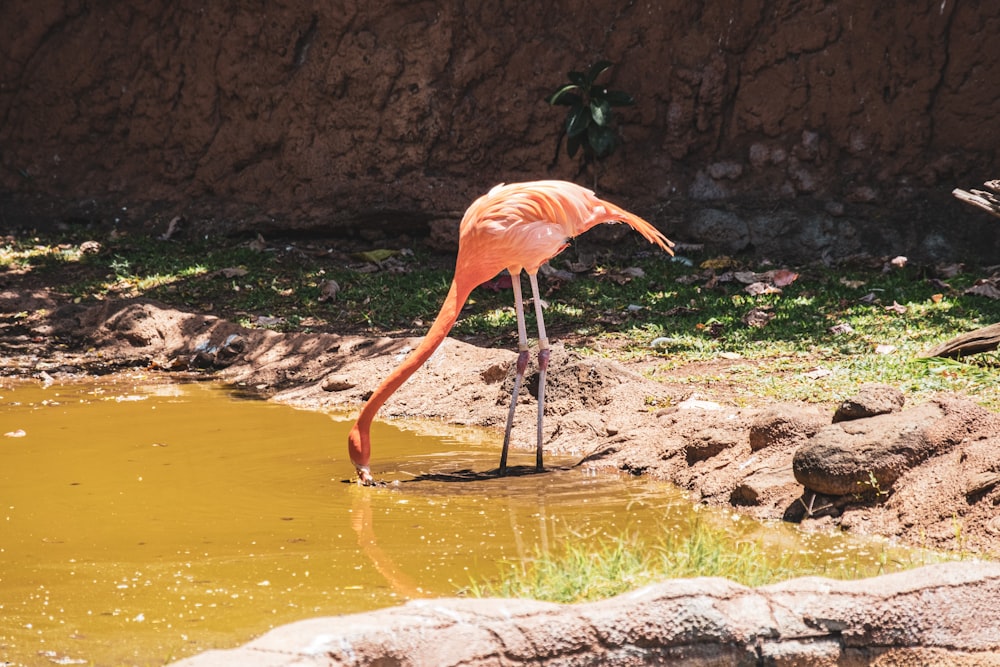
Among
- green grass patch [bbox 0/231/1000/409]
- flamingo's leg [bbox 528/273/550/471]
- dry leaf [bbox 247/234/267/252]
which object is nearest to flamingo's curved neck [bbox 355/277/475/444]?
flamingo's leg [bbox 528/273/550/471]

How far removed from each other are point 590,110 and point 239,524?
7402 millimetres

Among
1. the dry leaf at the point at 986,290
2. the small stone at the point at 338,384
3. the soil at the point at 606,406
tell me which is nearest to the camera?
the soil at the point at 606,406

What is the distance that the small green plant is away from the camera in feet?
36.8

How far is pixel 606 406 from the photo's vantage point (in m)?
6.49

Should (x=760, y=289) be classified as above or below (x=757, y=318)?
above

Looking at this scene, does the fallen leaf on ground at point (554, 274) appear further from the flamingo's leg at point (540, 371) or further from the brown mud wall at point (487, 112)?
the flamingo's leg at point (540, 371)

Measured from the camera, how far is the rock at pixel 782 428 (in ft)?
17.0

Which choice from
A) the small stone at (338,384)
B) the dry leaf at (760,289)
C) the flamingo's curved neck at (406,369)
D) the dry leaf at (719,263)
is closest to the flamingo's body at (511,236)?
the flamingo's curved neck at (406,369)

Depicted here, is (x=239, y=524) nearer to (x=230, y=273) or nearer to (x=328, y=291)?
(x=328, y=291)

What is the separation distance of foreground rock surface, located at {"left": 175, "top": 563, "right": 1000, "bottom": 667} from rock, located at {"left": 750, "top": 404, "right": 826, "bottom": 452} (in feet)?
6.09

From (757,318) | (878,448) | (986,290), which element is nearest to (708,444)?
(878,448)

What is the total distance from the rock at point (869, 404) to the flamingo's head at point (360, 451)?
210cm

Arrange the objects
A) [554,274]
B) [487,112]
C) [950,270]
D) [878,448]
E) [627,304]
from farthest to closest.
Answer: [487,112]
[554,274]
[950,270]
[627,304]
[878,448]

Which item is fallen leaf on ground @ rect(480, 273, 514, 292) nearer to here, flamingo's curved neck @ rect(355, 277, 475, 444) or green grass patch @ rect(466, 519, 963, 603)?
flamingo's curved neck @ rect(355, 277, 475, 444)
